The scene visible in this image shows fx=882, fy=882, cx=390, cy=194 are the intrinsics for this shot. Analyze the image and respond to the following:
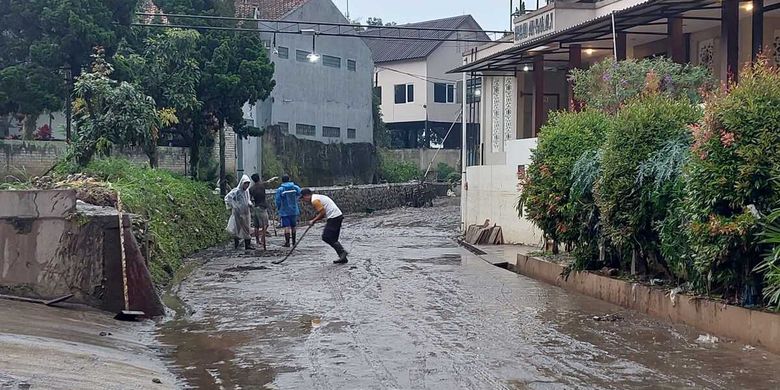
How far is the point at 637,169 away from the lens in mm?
11617

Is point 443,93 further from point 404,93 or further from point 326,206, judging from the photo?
point 326,206

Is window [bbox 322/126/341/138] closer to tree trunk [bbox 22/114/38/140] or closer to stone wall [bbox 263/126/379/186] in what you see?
stone wall [bbox 263/126/379/186]

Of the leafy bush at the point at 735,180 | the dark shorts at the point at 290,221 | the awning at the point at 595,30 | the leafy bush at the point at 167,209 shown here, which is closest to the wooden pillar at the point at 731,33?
the awning at the point at 595,30

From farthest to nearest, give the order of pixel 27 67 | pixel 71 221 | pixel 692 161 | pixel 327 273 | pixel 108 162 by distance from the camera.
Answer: pixel 27 67 → pixel 108 162 → pixel 327 273 → pixel 71 221 → pixel 692 161

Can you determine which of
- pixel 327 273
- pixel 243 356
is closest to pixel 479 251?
pixel 327 273

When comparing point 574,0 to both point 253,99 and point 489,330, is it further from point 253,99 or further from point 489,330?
point 489,330

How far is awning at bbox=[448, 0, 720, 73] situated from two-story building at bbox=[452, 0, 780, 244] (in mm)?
22

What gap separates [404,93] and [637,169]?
44.1m

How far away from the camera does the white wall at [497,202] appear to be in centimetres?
2188

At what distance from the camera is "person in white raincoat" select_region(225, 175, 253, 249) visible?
69.8 feet

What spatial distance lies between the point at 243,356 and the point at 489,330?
2.92m

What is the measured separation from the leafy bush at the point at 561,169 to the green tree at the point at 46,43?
1328 centimetres

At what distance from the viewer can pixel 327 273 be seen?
53.3 ft

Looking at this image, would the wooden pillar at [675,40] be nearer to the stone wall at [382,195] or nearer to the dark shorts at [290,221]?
the dark shorts at [290,221]
